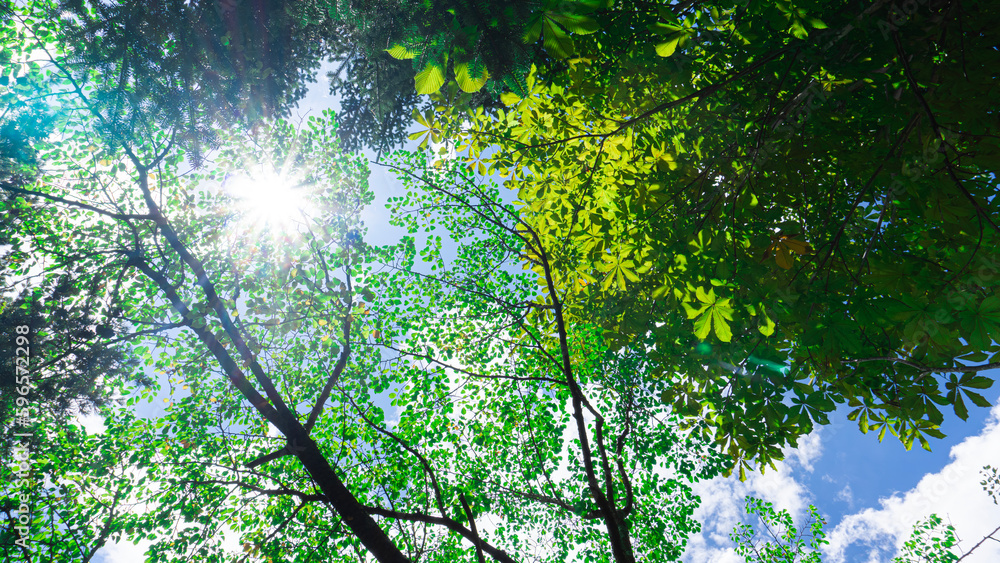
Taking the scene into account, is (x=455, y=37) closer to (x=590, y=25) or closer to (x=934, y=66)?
(x=590, y=25)

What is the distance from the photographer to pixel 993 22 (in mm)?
2082

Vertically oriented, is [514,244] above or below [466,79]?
above

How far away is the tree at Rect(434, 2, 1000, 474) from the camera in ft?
6.64

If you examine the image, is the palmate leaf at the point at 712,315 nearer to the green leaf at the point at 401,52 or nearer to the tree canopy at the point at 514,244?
the tree canopy at the point at 514,244

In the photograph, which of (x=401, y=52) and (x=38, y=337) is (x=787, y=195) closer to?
(x=401, y=52)

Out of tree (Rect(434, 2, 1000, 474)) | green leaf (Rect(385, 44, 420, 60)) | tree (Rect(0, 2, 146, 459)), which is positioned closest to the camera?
tree (Rect(434, 2, 1000, 474))

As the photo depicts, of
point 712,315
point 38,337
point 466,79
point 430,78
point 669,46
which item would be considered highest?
point 38,337

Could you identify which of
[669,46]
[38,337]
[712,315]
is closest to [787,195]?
[712,315]

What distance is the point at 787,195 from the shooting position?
3.02 meters

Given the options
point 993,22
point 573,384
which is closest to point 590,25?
point 993,22

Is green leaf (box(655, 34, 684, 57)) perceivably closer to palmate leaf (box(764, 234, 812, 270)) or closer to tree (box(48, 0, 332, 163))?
palmate leaf (box(764, 234, 812, 270))

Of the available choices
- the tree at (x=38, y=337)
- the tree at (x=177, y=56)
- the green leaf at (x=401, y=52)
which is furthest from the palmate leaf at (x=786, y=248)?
the tree at (x=38, y=337)

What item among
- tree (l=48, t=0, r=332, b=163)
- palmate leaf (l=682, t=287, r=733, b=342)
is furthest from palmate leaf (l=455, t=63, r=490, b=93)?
tree (l=48, t=0, r=332, b=163)

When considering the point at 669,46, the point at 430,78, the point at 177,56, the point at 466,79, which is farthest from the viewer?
the point at 177,56
